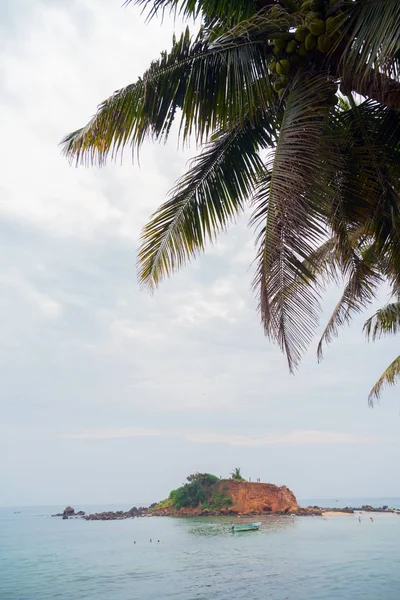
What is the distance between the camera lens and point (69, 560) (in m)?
47.1

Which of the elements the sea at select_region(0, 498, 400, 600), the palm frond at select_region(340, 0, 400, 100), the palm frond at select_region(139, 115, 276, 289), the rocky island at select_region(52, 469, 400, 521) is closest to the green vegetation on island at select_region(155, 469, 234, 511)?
the rocky island at select_region(52, 469, 400, 521)

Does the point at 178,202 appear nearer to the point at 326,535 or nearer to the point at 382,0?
the point at 382,0

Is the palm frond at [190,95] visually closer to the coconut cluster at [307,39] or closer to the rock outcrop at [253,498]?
the coconut cluster at [307,39]

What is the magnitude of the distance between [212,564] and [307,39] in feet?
132

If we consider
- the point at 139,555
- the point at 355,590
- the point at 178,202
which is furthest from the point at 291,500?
the point at 178,202

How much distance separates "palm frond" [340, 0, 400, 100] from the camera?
3678mm

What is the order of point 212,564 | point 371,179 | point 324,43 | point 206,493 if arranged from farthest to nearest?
point 206,493
point 212,564
point 371,179
point 324,43

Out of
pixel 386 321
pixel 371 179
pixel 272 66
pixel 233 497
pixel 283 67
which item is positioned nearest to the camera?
pixel 283 67

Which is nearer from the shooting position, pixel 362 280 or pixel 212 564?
pixel 362 280

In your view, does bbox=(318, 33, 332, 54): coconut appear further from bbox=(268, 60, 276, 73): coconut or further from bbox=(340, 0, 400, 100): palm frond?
bbox=(268, 60, 276, 73): coconut

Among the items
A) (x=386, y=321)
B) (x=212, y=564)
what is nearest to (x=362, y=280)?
(x=386, y=321)

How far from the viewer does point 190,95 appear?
5203 millimetres

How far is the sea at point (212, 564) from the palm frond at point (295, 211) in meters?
24.4

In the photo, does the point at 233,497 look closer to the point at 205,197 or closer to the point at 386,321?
the point at 386,321
